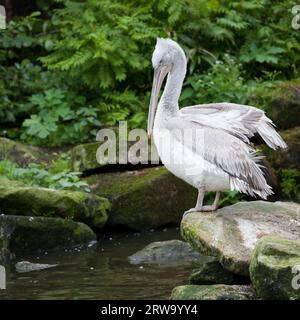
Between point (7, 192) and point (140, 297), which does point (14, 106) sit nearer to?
point (7, 192)

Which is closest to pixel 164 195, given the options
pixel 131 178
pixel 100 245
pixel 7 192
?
pixel 131 178

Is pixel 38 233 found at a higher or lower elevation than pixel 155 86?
lower

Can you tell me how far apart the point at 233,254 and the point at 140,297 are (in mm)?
1036

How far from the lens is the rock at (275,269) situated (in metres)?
5.82

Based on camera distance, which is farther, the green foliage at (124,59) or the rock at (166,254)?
the green foliage at (124,59)

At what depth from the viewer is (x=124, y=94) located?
480 inches

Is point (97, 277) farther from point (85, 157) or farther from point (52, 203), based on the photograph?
point (85, 157)

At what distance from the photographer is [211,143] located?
6980 mm

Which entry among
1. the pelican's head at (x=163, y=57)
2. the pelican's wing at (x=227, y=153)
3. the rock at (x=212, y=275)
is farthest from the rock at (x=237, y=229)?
the pelican's head at (x=163, y=57)

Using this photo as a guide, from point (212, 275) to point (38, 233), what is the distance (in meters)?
2.57

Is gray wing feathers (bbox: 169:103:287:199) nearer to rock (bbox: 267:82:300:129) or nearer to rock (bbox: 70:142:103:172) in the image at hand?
rock (bbox: 70:142:103:172)

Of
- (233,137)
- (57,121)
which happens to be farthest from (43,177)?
(233,137)

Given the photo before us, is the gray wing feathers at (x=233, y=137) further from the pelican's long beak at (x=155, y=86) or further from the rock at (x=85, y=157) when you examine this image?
the rock at (x=85, y=157)

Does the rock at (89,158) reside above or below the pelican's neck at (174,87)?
below
